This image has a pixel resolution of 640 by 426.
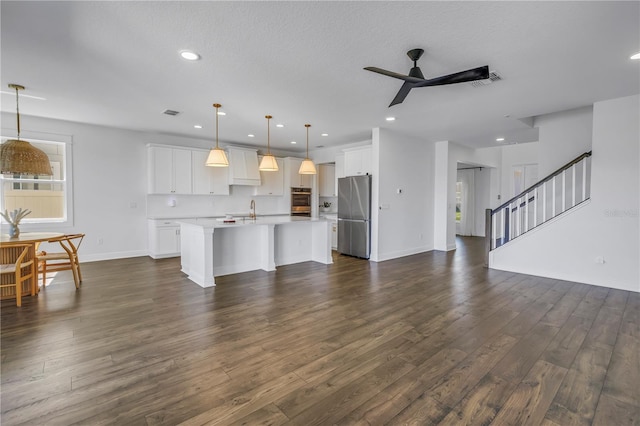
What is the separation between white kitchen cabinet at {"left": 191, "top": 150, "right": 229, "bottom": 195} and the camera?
6.76 m

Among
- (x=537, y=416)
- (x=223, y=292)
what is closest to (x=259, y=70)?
(x=223, y=292)

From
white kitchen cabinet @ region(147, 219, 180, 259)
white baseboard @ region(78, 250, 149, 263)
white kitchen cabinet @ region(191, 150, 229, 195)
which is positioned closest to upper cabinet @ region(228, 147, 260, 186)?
white kitchen cabinet @ region(191, 150, 229, 195)

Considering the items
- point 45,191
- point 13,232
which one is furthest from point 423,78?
point 45,191

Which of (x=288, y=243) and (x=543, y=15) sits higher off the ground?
(x=543, y=15)

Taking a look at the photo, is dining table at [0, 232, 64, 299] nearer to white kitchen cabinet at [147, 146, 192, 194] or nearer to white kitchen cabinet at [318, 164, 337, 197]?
white kitchen cabinet at [147, 146, 192, 194]

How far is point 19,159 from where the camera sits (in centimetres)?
359

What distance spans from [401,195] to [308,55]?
4.25m

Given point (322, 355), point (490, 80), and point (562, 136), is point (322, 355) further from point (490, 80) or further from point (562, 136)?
point (562, 136)

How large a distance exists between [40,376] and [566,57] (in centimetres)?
521

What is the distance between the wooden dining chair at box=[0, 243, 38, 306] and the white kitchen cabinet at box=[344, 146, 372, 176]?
5.43 metres

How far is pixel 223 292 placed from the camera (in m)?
3.98

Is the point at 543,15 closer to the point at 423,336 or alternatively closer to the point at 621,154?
the point at 423,336

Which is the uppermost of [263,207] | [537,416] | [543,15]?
[543,15]

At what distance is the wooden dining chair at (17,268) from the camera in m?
3.45
